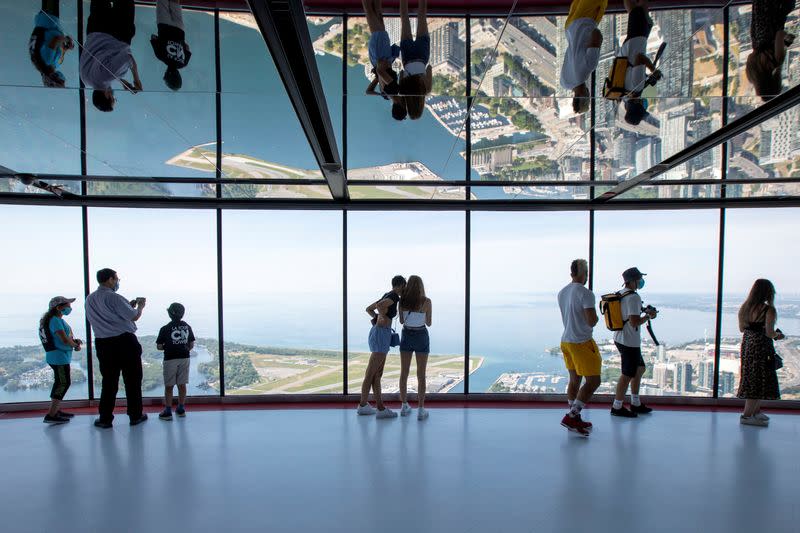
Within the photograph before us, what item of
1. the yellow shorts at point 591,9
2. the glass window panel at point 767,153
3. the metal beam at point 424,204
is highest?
the yellow shorts at point 591,9

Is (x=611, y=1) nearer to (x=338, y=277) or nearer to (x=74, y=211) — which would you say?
(x=338, y=277)

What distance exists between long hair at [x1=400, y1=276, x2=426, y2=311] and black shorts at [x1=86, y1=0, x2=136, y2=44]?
3.29 m

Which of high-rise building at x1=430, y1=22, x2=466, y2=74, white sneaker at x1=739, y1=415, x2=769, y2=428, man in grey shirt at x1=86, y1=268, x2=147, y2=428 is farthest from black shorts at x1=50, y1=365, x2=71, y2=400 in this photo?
white sneaker at x1=739, y1=415, x2=769, y2=428

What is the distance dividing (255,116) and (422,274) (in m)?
2.93

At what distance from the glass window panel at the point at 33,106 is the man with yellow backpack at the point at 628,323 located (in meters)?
5.49

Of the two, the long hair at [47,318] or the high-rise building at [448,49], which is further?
the long hair at [47,318]

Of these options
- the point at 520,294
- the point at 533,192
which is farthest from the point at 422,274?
the point at 533,192

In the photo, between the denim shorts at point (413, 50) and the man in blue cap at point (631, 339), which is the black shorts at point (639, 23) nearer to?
the denim shorts at point (413, 50)

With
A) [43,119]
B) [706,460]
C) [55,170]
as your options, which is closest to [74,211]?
[55,170]

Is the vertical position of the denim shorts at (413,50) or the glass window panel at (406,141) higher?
the denim shorts at (413,50)

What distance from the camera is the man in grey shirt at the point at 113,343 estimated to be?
450cm

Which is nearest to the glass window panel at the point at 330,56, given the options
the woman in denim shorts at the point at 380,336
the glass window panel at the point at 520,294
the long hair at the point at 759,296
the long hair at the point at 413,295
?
the long hair at the point at 413,295

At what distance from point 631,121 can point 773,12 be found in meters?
1.21

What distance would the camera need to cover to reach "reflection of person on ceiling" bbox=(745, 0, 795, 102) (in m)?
2.62
